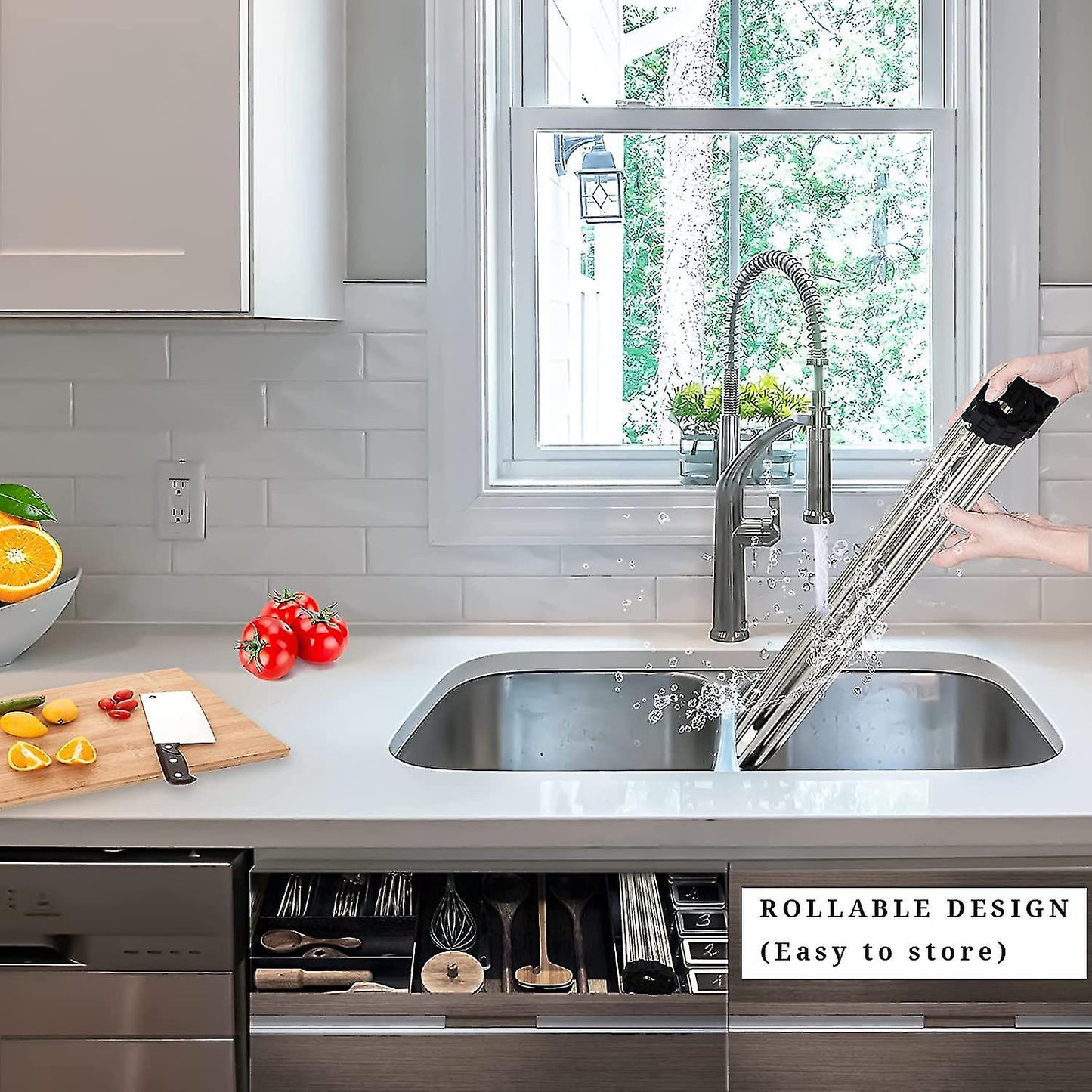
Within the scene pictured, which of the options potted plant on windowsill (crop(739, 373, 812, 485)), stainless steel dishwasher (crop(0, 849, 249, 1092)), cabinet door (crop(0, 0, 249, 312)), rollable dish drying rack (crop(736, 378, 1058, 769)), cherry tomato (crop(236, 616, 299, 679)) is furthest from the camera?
potted plant on windowsill (crop(739, 373, 812, 485))

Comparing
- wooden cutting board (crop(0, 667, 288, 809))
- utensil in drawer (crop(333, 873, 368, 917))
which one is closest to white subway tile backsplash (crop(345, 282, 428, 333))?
wooden cutting board (crop(0, 667, 288, 809))

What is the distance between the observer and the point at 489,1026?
1070mm

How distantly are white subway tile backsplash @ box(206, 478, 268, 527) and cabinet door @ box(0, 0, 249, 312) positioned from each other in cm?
47

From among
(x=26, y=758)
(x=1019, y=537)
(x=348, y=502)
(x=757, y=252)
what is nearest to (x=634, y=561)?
(x=348, y=502)

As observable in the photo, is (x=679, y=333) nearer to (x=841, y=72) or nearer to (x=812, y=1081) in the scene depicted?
(x=841, y=72)

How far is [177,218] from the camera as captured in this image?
1432mm

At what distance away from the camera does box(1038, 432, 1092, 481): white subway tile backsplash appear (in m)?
1.83

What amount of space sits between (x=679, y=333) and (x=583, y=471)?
284 millimetres

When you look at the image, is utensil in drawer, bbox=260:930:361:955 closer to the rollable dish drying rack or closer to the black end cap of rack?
the rollable dish drying rack

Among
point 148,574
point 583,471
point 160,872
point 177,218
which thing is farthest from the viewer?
point 583,471

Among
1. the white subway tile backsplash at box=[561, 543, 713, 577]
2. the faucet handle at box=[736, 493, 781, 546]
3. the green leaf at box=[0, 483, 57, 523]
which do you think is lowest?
the white subway tile backsplash at box=[561, 543, 713, 577]

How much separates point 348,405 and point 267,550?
266mm

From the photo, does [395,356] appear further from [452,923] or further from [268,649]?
[452,923]

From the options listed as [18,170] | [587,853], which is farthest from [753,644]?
[18,170]
